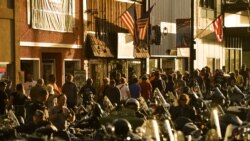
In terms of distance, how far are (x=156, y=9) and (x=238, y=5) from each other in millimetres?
10672

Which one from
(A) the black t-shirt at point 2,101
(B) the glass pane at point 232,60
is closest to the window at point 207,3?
(B) the glass pane at point 232,60

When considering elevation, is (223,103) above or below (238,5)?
below

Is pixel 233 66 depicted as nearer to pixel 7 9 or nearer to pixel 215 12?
pixel 215 12

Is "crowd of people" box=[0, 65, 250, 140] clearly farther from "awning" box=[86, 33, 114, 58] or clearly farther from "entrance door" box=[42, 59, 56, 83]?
"entrance door" box=[42, 59, 56, 83]

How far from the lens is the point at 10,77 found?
2269 centimetres

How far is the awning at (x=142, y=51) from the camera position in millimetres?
→ 32656

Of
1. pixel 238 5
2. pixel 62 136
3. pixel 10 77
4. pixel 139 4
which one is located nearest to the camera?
pixel 62 136

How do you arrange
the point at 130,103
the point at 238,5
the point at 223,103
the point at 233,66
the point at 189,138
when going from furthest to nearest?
the point at 233,66, the point at 238,5, the point at 223,103, the point at 130,103, the point at 189,138

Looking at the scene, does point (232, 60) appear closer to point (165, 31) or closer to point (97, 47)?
point (165, 31)

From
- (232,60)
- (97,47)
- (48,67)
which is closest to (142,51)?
(97,47)

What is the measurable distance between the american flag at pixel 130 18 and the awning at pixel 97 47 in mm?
1302

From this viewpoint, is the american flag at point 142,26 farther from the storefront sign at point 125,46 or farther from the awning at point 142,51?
the awning at point 142,51

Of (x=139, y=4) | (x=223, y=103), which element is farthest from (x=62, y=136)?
(x=139, y=4)

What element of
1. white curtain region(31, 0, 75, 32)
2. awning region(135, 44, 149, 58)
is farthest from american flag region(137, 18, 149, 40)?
white curtain region(31, 0, 75, 32)
